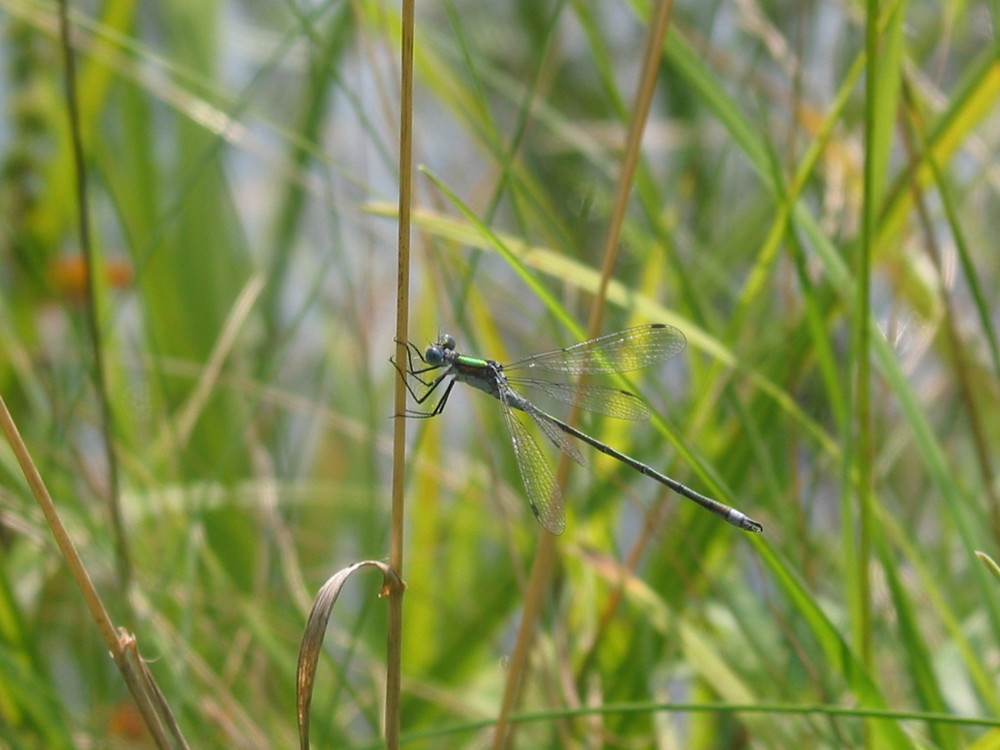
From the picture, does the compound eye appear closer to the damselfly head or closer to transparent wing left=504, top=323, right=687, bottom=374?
the damselfly head

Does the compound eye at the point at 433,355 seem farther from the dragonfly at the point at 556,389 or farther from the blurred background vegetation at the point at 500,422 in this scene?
the blurred background vegetation at the point at 500,422

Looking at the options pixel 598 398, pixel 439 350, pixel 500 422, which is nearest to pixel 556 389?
pixel 598 398

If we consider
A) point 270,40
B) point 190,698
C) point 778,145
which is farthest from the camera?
point 270,40

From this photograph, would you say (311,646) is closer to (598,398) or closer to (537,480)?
(537,480)

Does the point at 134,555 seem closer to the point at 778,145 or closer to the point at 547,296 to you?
the point at 547,296

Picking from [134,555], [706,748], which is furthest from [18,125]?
[706,748]

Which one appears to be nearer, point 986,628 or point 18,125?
point 986,628

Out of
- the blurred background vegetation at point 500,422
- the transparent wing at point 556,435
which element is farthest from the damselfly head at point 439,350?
the transparent wing at point 556,435

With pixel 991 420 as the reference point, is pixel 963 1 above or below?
above
